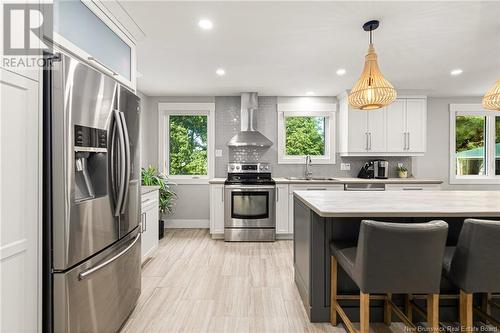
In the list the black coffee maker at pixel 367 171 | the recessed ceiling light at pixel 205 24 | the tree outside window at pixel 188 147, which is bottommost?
the black coffee maker at pixel 367 171

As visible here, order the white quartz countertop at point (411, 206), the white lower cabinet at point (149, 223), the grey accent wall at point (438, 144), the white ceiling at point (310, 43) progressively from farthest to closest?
the grey accent wall at point (438, 144)
the white lower cabinet at point (149, 223)
the white ceiling at point (310, 43)
the white quartz countertop at point (411, 206)

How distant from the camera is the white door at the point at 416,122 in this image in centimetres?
448

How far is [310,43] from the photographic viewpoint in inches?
105

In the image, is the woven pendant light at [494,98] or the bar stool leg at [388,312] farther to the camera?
the woven pendant light at [494,98]

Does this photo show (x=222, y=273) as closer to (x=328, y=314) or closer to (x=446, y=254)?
(x=328, y=314)

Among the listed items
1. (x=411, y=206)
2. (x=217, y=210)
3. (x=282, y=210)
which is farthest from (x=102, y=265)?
(x=282, y=210)

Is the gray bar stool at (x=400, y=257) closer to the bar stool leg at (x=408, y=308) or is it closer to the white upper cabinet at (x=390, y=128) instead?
the bar stool leg at (x=408, y=308)

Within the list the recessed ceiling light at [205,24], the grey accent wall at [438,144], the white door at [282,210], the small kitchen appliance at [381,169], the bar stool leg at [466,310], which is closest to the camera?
the bar stool leg at [466,310]

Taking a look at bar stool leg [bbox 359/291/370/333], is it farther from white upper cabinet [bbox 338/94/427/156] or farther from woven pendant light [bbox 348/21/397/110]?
white upper cabinet [bbox 338/94/427/156]

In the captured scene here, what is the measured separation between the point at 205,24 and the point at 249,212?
2.71 metres

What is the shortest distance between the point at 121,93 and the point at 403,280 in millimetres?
2066

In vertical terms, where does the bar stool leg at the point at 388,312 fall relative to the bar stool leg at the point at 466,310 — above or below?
below

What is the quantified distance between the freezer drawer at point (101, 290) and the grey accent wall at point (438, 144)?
484 cm

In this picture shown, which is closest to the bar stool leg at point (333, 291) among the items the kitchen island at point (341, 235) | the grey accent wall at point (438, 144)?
the kitchen island at point (341, 235)
